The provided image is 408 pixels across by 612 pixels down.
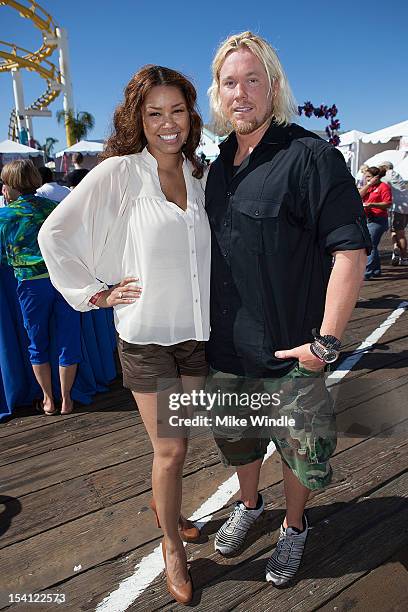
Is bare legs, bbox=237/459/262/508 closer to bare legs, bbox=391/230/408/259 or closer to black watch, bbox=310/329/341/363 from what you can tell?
black watch, bbox=310/329/341/363

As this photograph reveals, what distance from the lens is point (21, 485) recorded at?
269 cm

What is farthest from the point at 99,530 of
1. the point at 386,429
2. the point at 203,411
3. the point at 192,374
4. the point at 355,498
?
the point at 386,429

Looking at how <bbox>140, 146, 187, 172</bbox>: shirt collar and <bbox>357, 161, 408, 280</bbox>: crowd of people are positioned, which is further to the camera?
<bbox>357, 161, 408, 280</bbox>: crowd of people

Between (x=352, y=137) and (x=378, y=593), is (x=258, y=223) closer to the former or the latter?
(x=378, y=593)

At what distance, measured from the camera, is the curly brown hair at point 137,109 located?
1724 millimetres

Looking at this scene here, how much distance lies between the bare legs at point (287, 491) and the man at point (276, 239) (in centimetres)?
4

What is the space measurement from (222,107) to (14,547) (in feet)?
7.74

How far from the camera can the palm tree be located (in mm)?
40469

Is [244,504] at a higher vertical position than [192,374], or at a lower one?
lower

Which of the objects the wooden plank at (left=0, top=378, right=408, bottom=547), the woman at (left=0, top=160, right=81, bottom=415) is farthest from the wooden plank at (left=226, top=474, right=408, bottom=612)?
the woman at (left=0, top=160, right=81, bottom=415)

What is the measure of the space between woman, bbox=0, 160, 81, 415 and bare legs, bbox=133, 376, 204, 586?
183cm

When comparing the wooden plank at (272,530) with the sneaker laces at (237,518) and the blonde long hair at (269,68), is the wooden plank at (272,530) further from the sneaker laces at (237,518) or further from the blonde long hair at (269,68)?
the blonde long hair at (269,68)

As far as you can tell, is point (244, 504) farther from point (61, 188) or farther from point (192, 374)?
point (61, 188)

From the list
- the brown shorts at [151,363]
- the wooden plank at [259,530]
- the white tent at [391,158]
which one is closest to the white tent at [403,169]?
the white tent at [391,158]
